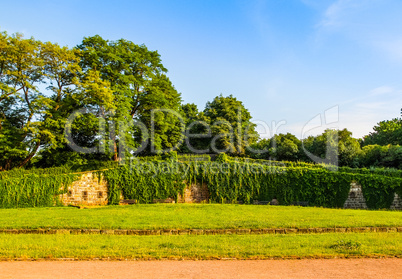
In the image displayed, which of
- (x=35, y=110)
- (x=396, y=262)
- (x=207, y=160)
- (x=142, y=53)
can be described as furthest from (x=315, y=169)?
(x=35, y=110)

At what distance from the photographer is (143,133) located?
112ft

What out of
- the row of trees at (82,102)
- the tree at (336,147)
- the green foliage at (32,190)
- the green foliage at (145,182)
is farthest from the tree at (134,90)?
the tree at (336,147)

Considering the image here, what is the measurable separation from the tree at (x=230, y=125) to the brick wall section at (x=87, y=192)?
70.8ft

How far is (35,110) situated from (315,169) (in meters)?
23.8

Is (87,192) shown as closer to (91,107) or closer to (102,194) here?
(102,194)

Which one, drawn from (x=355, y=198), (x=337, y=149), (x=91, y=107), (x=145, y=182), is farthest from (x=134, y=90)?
(x=337, y=149)

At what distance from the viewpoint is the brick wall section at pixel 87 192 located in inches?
914

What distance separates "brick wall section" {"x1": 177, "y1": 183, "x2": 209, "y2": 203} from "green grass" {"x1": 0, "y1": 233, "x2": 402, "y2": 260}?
1424cm

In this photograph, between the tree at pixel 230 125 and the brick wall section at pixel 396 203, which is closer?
the brick wall section at pixel 396 203

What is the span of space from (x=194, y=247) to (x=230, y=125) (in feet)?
118

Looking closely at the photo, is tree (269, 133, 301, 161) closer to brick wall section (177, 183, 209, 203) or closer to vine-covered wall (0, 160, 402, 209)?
vine-covered wall (0, 160, 402, 209)

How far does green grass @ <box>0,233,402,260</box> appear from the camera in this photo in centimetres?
873

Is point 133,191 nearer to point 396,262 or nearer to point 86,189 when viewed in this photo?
point 86,189

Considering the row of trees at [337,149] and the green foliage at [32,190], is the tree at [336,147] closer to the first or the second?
the row of trees at [337,149]
